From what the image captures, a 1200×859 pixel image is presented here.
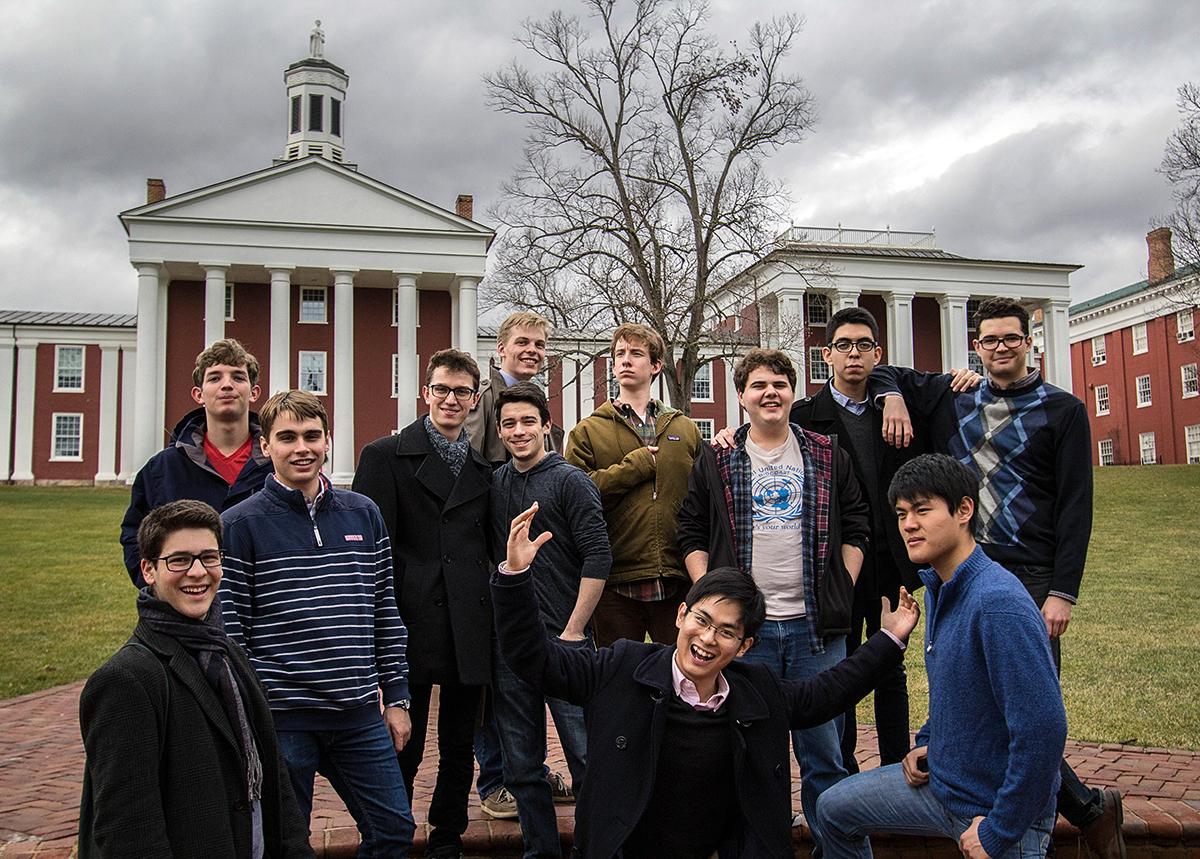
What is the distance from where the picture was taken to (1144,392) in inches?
1827

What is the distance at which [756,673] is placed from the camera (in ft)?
11.2

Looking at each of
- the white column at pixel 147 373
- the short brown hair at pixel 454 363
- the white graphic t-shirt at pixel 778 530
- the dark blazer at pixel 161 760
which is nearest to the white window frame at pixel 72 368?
the white column at pixel 147 373

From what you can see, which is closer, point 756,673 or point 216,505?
point 756,673

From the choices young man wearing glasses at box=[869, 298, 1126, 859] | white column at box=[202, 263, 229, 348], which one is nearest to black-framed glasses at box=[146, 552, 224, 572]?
young man wearing glasses at box=[869, 298, 1126, 859]

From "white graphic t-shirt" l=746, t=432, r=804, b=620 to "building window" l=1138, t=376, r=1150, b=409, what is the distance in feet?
165

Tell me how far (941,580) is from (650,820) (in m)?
1.38

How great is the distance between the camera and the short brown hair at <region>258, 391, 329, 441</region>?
143 inches

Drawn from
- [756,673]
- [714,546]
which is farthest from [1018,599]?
[714,546]

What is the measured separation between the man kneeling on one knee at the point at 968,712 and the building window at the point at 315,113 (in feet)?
161

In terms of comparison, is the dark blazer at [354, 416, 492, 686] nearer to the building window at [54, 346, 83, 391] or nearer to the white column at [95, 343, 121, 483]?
the white column at [95, 343, 121, 483]

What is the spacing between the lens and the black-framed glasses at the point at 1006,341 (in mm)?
4129

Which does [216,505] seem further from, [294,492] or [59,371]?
[59,371]

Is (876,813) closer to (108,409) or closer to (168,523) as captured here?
(168,523)

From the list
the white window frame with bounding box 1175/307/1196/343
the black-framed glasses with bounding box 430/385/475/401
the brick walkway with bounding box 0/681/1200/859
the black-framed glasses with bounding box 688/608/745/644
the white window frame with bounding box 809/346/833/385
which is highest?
the white window frame with bounding box 1175/307/1196/343
